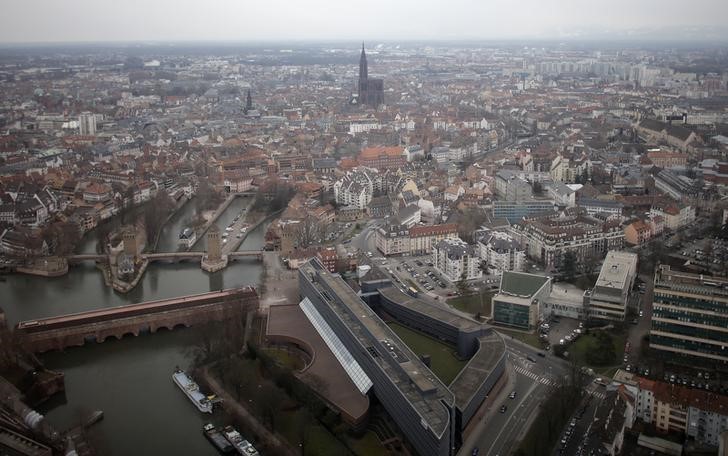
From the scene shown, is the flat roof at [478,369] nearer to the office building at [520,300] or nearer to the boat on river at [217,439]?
the office building at [520,300]

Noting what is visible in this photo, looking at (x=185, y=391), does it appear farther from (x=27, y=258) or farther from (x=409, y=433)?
(x=27, y=258)

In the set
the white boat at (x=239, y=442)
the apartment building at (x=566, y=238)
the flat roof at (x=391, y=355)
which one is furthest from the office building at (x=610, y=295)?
the white boat at (x=239, y=442)

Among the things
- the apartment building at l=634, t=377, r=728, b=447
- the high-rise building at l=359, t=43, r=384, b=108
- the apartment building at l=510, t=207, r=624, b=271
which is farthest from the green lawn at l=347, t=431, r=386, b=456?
the high-rise building at l=359, t=43, r=384, b=108

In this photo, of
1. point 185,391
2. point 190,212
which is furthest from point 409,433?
point 190,212

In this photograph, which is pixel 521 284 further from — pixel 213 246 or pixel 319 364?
pixel 213 246

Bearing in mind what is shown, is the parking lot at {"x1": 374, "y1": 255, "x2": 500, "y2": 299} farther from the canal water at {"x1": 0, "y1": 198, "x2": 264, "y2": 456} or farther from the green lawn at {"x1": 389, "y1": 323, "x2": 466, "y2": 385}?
the canal water at {"x1": 0, "y1": 198, "x2": 264, "y2": 456}

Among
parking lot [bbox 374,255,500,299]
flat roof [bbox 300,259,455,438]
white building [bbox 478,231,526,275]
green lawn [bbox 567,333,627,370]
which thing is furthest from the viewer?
white building [bbox 478,231,526,275]
